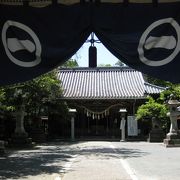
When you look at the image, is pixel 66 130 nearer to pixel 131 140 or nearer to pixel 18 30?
pixel 131 140

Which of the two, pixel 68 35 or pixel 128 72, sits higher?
pixel 128 72

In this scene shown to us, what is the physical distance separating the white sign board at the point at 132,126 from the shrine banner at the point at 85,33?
29.3 meters

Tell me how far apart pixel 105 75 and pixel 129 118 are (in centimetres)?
906

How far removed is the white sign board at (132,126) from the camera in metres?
34.8

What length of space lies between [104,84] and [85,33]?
35019mm

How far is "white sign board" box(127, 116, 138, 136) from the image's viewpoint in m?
34.8

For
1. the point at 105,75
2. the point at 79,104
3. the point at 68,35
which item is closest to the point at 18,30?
the point at 68,35

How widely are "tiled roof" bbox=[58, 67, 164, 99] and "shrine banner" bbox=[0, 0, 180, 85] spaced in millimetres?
31216

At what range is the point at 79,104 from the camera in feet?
124

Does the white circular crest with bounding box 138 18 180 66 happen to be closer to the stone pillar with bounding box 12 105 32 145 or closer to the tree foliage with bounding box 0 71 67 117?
the tree foliage with bounding box 0 71 67 117

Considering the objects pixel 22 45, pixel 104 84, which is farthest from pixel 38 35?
pixel 104 84

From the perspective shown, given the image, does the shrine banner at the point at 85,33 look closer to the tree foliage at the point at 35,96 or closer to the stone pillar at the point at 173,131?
the tree foliage at the point at 35,96

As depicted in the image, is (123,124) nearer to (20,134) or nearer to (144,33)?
(20,134)

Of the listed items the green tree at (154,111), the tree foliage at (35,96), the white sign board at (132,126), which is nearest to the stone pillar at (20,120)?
the tree foliage at (35,96)
